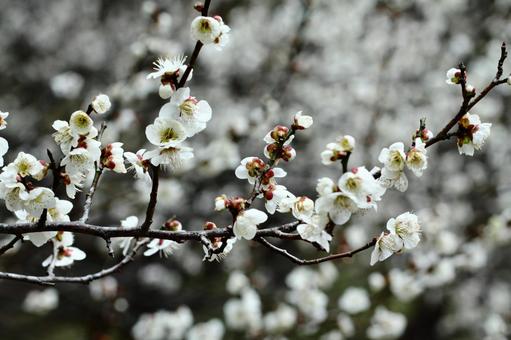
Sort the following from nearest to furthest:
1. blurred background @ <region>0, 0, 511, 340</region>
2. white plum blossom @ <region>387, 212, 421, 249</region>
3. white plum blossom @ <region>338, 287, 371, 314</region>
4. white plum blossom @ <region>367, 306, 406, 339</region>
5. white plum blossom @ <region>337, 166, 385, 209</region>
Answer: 1. white plum blossom @ <region>337, 166, 385, 209</region>
2. white plum blossom @ <region>387, 212, 421, 249</region>
3. white plum blossom @ <region>367, 306, 406, 339</region>
4. white plum blossom @ <region>338, 287, 371, 314</region>
5. blurred background @ <region>0, 0, 511, 340</region>

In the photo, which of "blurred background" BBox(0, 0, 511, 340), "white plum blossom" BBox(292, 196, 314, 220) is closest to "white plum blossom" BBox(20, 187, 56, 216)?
"white plum blossom" BBox(292, 196, 314, 220)

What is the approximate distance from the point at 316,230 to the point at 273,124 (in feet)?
13.8

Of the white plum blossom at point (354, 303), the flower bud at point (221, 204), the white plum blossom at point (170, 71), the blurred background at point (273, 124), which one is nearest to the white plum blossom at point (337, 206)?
the flower bud at point (221, 204)

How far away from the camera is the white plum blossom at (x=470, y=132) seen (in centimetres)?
159

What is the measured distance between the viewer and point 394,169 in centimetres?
154

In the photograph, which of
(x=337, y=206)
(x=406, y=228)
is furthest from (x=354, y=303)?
(x=337, y=206)

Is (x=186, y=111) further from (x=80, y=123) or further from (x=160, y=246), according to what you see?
(x=160, y=246)

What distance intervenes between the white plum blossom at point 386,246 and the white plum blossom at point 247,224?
37cm

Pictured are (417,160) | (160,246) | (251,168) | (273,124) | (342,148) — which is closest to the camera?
(342,148)

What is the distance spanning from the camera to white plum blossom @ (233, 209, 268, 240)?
1.43 metres

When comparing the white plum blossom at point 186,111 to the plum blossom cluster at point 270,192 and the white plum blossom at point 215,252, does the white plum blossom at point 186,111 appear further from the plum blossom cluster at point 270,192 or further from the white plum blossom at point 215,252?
the white plum blossom at point 215,252

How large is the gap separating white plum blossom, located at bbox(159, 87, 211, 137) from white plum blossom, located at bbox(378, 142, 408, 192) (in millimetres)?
526

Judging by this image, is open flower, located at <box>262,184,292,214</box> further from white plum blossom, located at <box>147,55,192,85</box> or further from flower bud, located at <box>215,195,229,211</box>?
white plum blossom, located at <box>147,55,192,85</box>

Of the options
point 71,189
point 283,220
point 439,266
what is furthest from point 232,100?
point 71,189
